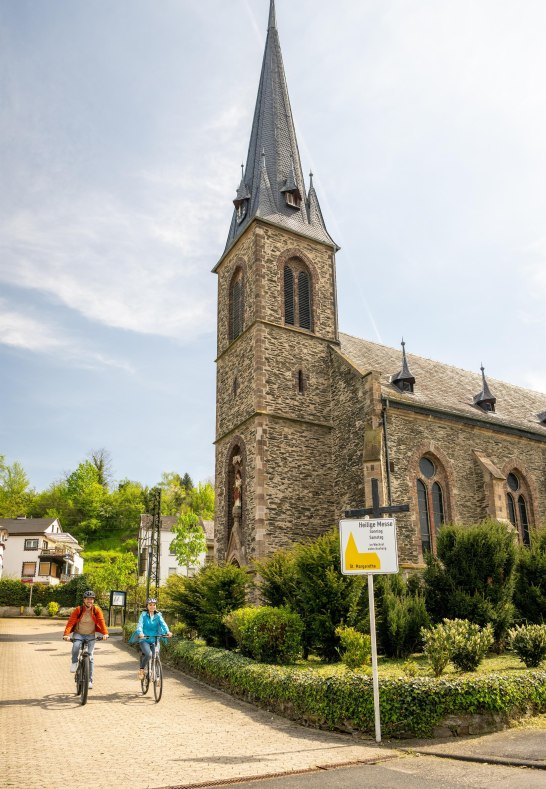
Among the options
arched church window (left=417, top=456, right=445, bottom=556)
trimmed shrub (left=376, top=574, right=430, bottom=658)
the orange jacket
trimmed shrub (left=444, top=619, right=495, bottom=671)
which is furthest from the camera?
arched church window (left=417, top=456, right=445, bottom=556)

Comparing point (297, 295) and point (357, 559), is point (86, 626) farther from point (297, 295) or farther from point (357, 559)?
point (297, 295)

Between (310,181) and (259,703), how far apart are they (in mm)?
25253

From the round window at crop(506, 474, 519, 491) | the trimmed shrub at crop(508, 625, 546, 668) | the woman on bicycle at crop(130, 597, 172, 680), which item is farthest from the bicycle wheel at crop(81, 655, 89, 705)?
the round window at crop(506, 474, 519, 491)

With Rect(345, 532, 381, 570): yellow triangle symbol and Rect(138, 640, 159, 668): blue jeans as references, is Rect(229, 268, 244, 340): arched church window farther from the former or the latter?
Rect(345, 532, 381, 570): yellow triangle symbol

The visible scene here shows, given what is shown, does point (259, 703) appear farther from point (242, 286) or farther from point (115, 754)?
point (242, 286)

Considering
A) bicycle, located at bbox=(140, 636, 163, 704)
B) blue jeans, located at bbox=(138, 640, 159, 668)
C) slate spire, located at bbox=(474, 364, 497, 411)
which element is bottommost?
bicycle, located at bbox=(140, 636, 163, 704)

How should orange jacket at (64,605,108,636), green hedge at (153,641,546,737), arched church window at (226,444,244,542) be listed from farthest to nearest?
1. arched church window at (226,444,244,542)
2. orange jacket at (64,605,108,636)
3. green hedge at (153,641,546,737)

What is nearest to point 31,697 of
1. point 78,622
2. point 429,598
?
point 78,622

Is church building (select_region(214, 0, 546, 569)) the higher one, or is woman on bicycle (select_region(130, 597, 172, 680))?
church building (select_region(214, 0, 546, 569))

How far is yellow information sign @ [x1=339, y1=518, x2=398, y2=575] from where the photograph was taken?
31.5 ft

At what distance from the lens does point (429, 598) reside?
17000 millimetres

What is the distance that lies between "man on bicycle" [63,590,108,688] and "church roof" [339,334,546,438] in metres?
14.0

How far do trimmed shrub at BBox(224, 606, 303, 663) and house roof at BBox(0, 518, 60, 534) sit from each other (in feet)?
174

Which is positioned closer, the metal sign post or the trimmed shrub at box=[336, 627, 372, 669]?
the metal sign post
